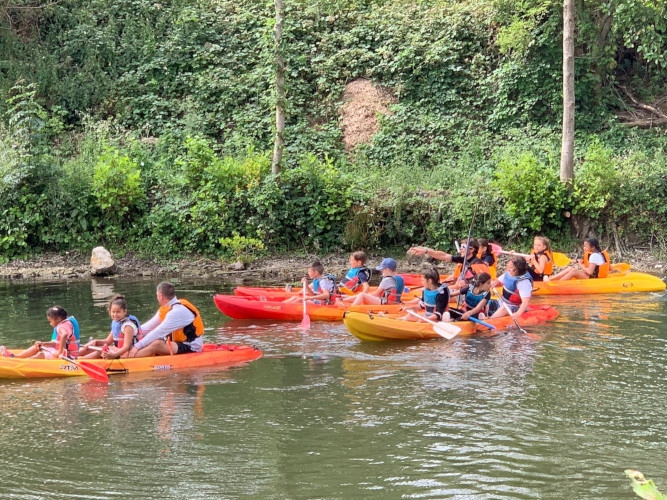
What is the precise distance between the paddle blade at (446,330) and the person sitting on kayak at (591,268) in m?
4.77

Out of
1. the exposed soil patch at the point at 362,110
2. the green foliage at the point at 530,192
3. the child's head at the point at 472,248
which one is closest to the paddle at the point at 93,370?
the child's head at the point at 472,248

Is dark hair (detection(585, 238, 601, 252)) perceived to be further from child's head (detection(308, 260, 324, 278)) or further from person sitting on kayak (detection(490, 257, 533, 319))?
child's head (detection(308, 260, 324, 278))

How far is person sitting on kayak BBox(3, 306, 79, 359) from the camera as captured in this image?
9523 millimetres

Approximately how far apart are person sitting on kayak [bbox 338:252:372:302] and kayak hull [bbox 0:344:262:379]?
3.66 metres

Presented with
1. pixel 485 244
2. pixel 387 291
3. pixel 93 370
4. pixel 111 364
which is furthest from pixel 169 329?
pixel 485 244

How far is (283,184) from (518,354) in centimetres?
921

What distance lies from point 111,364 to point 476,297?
5360 millimetres

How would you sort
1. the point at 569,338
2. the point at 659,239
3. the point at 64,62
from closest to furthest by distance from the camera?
1. the point at 569,338
2. the point at 659,239
3. the point at 64,62

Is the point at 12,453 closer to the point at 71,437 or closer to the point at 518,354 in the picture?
the point at 71,437

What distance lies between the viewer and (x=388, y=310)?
12.5m

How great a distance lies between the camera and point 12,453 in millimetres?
7086

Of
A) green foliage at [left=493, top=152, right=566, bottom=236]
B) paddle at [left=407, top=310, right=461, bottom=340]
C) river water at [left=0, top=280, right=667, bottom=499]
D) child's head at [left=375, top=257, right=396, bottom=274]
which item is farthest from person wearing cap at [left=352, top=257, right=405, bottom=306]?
green foliage at [left=493, top=152, right=566, bottom=236]

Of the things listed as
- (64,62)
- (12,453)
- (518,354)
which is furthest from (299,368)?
(64,62)

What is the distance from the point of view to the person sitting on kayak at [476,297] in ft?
39.0
